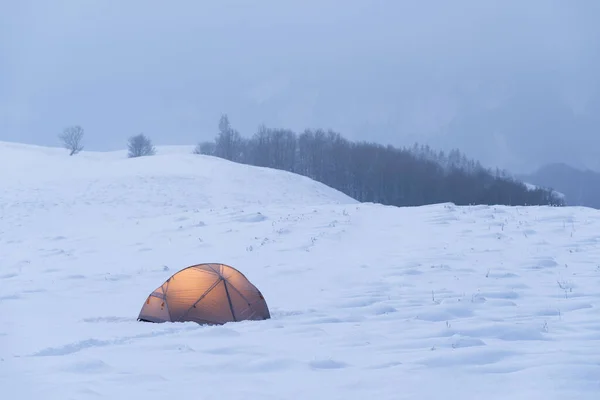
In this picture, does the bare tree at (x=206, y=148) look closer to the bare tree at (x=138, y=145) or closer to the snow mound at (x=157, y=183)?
the bare tree at (x=138, y=145)

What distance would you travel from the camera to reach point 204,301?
33.9ft

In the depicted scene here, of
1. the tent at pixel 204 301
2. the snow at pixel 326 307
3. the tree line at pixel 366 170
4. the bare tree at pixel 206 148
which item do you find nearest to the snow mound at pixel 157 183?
the snow at pixel 326 307

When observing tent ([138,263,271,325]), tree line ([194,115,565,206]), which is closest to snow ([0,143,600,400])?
tent ([138,263,271,325])

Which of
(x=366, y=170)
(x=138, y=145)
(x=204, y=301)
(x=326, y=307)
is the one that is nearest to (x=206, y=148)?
(x=138, y=145)

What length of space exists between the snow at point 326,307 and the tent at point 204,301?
0.50 meters

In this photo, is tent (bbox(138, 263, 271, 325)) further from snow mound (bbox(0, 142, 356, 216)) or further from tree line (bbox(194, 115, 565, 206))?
tree line (bbox(194, 115, 565, 206))

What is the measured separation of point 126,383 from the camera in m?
6.13

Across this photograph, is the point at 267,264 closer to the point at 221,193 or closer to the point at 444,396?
the point at 444,396

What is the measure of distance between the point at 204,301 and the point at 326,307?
7.02ft

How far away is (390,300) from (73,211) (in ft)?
84.3

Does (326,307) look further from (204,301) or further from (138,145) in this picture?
(138,145)

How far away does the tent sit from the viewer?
10.2m

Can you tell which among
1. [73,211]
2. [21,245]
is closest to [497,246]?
[21,245]

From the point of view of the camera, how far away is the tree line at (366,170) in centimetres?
9356
